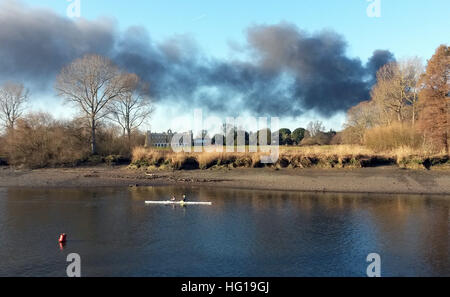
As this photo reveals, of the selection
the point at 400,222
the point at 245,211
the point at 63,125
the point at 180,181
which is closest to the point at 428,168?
the point at 400,222

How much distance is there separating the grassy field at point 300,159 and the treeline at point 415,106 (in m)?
2.44

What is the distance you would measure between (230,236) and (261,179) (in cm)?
1612

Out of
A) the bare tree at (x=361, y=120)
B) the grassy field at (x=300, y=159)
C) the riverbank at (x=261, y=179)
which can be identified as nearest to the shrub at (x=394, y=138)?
the grassy field at (x=300, y=159)

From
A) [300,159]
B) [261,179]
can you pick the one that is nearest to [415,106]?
[300,159]

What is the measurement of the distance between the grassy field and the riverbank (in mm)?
1025

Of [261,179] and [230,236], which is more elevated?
[261,179]

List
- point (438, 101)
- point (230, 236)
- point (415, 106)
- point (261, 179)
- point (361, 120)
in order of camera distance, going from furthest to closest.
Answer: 1. point (361, 120)
2. point (415, 106)
3. point (438, 101)
4. point (261, 179)
5. point (230, 236)

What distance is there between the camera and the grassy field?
104ft

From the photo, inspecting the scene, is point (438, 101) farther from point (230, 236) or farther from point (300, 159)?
point (230, 236)

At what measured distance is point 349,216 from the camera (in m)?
19.1

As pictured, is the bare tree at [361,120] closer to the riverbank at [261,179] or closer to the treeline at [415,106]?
the treeline at [415,106]

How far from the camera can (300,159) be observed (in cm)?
3459

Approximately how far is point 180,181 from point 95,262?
65.7ft
